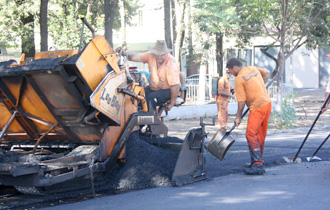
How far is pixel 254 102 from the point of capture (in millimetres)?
7215

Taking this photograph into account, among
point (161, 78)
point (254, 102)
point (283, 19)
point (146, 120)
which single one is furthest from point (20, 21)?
point (254, 102)

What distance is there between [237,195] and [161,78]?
2.48 metres

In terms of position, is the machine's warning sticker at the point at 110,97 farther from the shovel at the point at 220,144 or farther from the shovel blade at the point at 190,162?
the shovel at the point at 220,144

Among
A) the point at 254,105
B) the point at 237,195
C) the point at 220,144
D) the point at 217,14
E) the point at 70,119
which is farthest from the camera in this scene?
the point at 217,14

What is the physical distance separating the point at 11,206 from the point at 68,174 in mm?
735

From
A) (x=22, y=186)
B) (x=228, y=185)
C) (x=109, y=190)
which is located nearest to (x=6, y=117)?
(x=22, y=186)

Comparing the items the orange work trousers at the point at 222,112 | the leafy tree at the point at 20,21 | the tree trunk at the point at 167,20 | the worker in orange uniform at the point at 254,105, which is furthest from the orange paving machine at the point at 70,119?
the tree trunk at the point at 167,20

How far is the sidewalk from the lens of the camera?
5.16m

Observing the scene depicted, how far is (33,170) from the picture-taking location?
16.1 feet

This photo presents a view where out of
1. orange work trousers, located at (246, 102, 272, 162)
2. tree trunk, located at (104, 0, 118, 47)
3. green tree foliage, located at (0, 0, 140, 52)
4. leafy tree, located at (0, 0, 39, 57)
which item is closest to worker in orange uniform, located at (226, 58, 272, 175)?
orange work trousers, located at (246, 102, 272, 162)

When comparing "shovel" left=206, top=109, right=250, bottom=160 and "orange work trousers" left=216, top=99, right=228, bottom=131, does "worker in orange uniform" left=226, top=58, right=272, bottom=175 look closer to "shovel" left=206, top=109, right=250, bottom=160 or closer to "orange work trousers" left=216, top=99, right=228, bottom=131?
"shovel" left=206, top=109, right=250, bottom=160

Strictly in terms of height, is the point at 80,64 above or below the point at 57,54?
below

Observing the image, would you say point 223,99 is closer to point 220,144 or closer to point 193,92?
point 220,144

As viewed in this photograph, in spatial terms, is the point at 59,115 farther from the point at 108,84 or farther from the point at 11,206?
the point at 11,206
